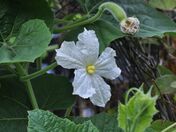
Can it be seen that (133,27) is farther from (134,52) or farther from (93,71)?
(134,52)

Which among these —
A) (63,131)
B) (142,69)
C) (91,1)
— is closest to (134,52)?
(142,69)

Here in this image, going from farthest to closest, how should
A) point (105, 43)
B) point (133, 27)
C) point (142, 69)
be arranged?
point (142, 69)
point (105, 43)
point (133, 27)

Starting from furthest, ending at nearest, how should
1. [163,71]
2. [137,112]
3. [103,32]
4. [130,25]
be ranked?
[163,71], [103,32], [130,25], [137,112]

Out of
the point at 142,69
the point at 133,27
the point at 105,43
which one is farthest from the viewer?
the point at 142,69

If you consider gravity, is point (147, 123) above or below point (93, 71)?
above

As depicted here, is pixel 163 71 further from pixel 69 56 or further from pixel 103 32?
pixel 69 56

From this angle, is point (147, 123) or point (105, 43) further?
point (105, 43)

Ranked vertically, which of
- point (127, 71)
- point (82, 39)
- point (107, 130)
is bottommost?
point (127, 71)

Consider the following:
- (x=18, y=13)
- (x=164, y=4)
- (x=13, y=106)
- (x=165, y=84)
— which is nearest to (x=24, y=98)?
(x=13, y=106)
